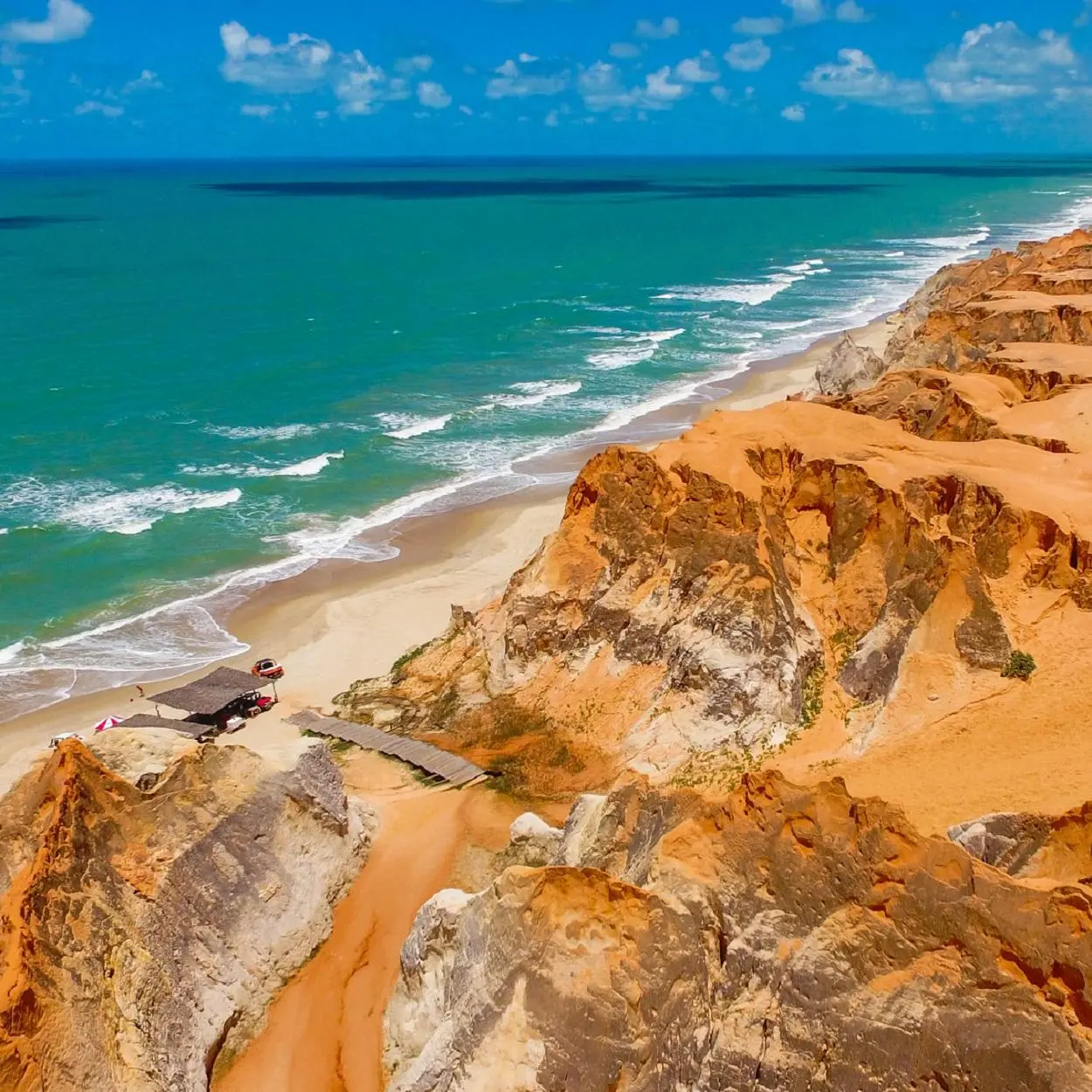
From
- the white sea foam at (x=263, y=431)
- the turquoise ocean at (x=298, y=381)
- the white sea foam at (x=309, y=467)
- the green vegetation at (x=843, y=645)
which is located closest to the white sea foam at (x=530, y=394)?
the turquoise ocean at (x=298, y=381)

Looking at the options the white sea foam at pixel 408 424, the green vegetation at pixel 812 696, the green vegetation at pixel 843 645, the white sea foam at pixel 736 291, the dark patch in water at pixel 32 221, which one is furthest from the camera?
the dark patch in water at pixel 32 221

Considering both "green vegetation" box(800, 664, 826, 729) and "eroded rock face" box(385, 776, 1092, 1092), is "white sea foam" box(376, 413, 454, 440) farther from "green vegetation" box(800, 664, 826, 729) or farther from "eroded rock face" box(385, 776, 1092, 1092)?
"eroded rock face" box(385, 776, 1092, 1092)

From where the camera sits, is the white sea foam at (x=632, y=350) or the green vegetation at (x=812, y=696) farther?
the white sea foam at (x=632, y=350)

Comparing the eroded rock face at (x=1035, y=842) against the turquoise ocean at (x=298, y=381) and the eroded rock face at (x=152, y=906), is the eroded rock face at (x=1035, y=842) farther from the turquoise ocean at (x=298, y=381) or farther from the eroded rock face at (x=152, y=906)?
the turquoise ocean at (x=298, y=381)

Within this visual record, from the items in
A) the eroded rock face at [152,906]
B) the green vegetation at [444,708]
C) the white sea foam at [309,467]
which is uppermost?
the eroded rock face at [152,906]

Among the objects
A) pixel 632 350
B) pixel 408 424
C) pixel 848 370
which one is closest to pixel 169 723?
pixel 408 424

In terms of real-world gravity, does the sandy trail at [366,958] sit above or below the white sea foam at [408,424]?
above

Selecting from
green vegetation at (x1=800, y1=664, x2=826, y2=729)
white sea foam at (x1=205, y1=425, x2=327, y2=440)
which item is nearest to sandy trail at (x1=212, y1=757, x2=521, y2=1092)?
green vegetation at (x1=800, y1=664, x2=826, y2=729)
